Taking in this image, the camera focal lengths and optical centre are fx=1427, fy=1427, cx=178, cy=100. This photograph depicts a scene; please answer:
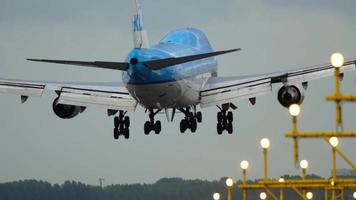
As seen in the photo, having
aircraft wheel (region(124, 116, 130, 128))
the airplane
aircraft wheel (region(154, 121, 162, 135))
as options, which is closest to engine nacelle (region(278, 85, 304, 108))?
the airplane

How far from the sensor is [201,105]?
9188 cm

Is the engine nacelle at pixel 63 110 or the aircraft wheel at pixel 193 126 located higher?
the engine nacelle at pixel 63 110

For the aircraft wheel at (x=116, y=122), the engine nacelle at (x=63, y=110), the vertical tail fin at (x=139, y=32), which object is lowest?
the aircraft wheel at (x=116, y=122)

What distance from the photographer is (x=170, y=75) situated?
283 ft

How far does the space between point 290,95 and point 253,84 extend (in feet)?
16.2

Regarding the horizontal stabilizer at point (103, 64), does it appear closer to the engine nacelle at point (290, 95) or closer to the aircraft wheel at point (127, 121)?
the aircraft wheel at point (127, 121)

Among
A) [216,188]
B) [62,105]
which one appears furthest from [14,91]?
[216,188]

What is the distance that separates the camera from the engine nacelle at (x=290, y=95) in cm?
8700

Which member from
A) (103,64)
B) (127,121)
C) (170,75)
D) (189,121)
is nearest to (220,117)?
(189,121)

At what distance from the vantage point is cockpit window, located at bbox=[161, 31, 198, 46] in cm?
9441

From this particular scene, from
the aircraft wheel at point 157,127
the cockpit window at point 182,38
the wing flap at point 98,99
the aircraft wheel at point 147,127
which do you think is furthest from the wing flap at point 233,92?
the wing flap at point 98,99

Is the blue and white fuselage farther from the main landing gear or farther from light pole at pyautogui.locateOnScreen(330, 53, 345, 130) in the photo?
light pole at pyautogui.locateOnScreen(330, 53, 345, 130)

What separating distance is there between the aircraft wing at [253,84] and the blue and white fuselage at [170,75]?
2.88ft

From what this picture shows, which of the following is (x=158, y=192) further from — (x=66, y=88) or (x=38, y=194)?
(x=66, y=88)
